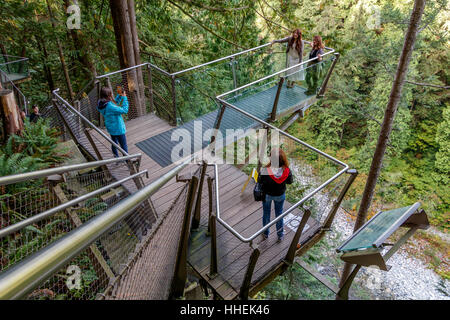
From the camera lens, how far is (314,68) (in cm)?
838

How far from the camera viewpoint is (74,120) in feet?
23.4

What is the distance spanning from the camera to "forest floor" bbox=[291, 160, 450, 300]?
15.6m

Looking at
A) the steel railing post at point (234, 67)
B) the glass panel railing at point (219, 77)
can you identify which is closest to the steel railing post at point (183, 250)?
the glass panel railing at point (219, 77)

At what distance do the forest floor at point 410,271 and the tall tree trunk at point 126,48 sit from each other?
8752mm

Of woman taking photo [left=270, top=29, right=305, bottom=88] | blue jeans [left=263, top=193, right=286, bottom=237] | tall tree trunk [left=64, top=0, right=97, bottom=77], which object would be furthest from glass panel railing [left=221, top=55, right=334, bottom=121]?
tall tree trunk [left=64, top=0, right=97, bottom=77]

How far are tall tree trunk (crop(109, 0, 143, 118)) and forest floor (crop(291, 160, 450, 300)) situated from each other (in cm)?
875

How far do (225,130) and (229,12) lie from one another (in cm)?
482

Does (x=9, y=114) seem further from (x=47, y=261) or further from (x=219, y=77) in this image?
(x=47, y=261)

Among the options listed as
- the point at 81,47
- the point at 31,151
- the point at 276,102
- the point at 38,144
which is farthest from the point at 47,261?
the point at 81,47

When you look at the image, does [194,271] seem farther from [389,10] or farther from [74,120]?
[389,10]

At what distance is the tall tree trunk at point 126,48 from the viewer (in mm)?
7555

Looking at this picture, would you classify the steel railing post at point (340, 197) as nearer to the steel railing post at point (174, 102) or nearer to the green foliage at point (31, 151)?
the steel railing post at point (174, 102)

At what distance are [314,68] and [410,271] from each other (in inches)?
639
